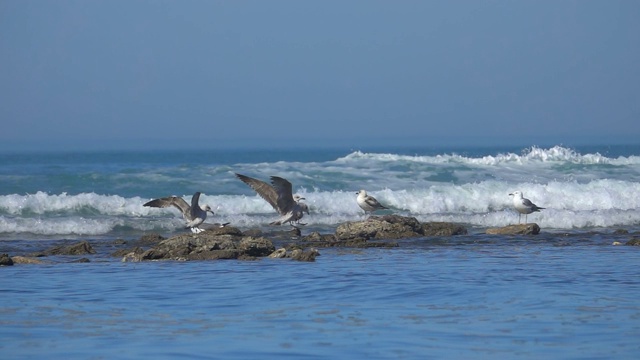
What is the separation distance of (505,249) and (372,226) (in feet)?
8.70

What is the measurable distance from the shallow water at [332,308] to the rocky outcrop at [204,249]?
45cm

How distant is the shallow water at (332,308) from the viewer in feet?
29.2

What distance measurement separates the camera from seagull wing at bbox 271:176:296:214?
17422mm

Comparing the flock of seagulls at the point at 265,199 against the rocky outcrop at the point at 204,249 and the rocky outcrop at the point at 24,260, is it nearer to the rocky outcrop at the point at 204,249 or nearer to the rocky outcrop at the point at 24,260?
the rocky outcrop at the point at 204,249

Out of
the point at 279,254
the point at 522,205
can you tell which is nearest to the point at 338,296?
the point at 279,254

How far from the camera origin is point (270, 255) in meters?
14.9

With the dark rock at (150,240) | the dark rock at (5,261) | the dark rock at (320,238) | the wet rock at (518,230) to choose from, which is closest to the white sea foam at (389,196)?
the wet rock at (518,230)

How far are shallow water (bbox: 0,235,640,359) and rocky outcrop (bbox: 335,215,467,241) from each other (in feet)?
8.45

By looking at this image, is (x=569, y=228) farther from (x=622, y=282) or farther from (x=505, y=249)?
(x=622, y=282)

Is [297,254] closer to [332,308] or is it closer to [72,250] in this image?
[72,250]

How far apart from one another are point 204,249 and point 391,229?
4233 mm

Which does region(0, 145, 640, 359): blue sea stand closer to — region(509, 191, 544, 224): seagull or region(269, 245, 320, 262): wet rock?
region(269, 245, 320, 262): wet rock

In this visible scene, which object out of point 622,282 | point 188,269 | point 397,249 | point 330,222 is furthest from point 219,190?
point 622,282

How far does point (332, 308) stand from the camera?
10.7 meters
